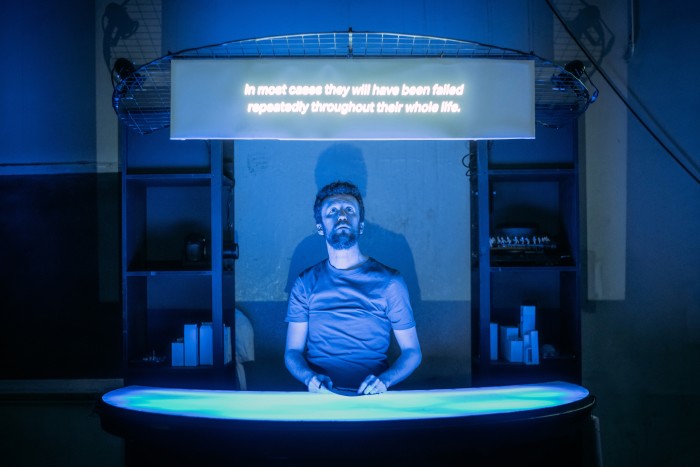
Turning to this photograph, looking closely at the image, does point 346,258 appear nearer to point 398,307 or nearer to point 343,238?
point 343,238

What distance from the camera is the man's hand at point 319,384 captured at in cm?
222

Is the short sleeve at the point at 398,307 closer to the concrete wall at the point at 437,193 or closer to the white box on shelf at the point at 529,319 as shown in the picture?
the concrete wall at the point at 437,193

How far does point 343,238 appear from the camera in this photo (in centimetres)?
282

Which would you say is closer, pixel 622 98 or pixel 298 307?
pixel 298 307

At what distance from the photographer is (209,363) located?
10.0ft

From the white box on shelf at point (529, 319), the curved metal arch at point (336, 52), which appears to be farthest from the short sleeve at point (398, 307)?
the curved metal arch at point (336, 52)

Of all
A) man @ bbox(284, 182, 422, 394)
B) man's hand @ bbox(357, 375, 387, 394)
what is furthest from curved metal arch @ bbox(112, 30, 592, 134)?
man's hand @ bbox(357, 375, 387, 394)

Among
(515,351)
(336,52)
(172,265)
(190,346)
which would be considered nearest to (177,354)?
(190,346)

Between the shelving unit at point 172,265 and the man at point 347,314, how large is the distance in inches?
23.2

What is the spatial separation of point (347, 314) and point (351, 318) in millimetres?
36

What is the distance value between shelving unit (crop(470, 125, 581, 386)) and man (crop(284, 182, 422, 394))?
0.63 meters
